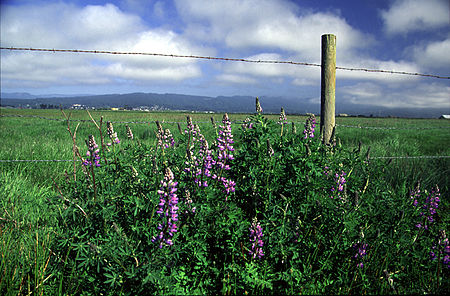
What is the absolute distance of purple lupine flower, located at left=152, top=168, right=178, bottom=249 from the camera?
7.07ft

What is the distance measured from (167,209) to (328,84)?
10.7 ft

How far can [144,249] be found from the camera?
249 centimetres

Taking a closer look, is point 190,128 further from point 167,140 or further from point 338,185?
point 338,185

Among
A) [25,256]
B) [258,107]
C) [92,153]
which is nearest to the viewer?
[92,153]

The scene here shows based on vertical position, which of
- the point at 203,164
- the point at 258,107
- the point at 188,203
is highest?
the point at 258,107

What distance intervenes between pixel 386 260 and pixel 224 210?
5.02ft

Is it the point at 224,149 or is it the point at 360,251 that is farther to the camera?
the point at 224,149

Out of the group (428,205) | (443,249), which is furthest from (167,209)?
(428,205)

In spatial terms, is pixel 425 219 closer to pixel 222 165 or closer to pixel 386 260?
pixel 386 260

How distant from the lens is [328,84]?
4.36 meters

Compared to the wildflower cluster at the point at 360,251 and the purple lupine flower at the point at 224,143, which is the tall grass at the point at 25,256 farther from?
the wildflower cluster at the point at 360,251

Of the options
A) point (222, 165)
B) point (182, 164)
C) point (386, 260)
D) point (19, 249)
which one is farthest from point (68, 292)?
point (386, 260)

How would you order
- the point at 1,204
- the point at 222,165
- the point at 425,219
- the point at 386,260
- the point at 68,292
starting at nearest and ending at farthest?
the point at 68,292, the point at 386,260, the point at 222,165, the point at 425,219, the point at 1,204

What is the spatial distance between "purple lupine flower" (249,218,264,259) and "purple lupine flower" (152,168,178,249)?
686 mm
